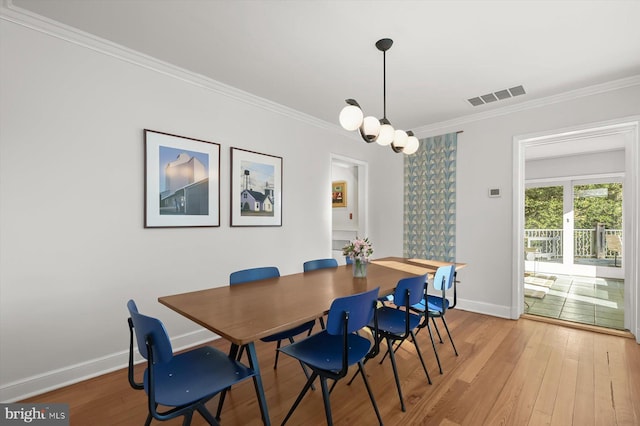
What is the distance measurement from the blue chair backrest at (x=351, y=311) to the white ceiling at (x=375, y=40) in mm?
1879

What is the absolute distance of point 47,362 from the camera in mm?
2178

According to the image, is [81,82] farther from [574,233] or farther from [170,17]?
[574,233]

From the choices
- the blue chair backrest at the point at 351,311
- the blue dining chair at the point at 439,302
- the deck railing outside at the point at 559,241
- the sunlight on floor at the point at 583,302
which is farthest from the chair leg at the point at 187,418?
the deck railing outside at the point at 559,241

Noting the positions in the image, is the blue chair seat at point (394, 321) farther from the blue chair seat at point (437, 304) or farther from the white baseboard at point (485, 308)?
the white baseboard at point (485, 308)

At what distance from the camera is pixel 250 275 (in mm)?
2355

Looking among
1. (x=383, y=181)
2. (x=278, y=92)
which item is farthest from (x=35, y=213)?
(x=383, y=181)

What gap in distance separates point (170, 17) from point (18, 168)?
147 cm

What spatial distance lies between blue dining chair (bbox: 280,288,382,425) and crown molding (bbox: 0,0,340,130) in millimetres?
2598

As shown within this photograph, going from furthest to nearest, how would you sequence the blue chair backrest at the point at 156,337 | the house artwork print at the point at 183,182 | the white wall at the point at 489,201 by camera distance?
1. the white wall at the point at 489,201
2. the house artwork print at the point at 183,182
3. the blue chair backrest at the point at 156,337

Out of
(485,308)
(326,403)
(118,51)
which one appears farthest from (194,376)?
(485,308)

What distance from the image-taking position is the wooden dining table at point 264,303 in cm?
134

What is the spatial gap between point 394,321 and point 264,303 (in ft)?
3.77

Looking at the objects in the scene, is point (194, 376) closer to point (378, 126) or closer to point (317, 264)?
point (317, 264)

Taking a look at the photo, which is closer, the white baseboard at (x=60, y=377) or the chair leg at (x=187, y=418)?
the chair leg at (x=187, y=418)
